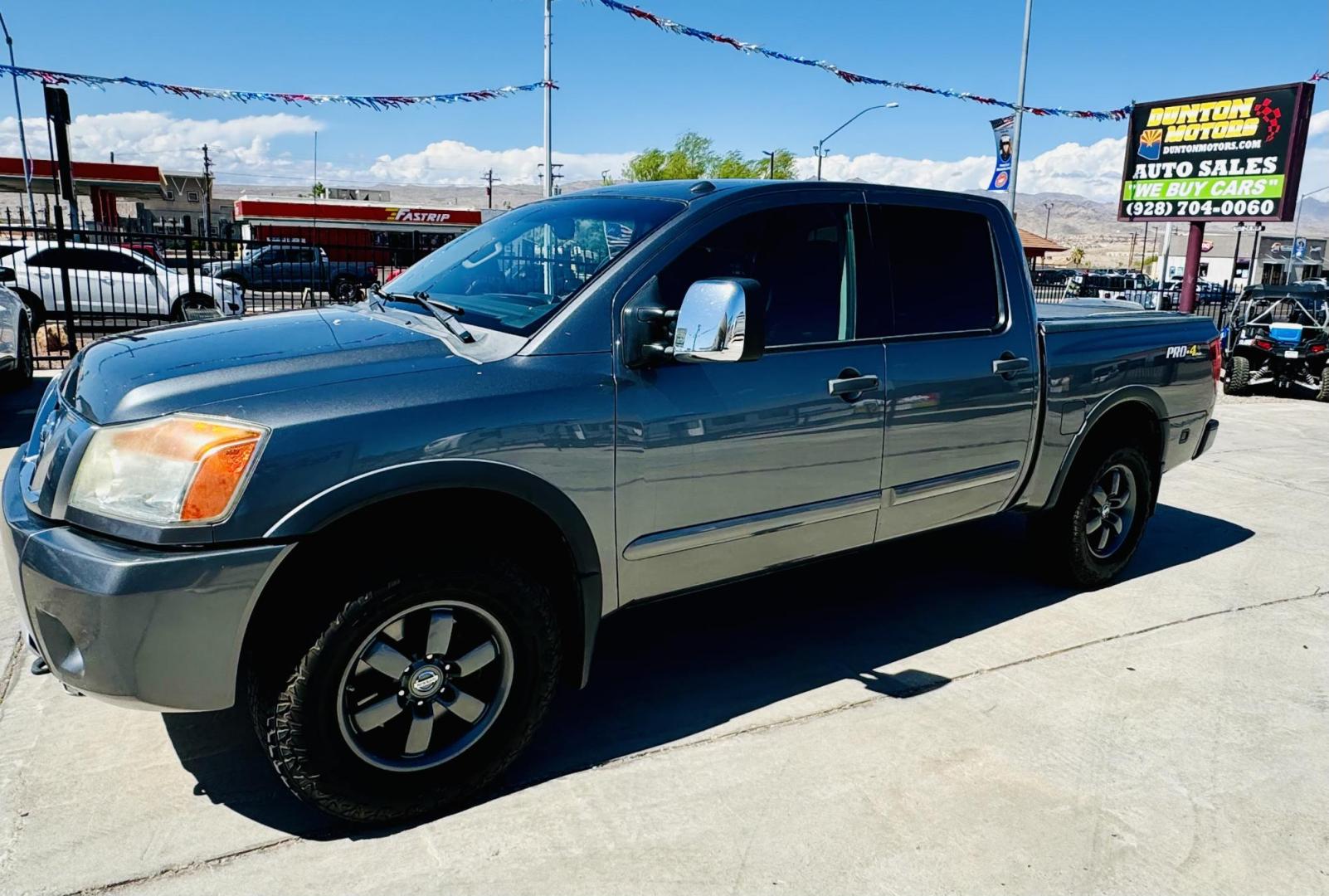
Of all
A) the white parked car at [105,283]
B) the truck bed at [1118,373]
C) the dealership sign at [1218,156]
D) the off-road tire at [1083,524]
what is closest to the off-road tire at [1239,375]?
the dealership sign at [1218,156]

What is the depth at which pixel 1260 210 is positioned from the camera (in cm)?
1596

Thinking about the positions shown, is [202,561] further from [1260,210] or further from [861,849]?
[1260,210]

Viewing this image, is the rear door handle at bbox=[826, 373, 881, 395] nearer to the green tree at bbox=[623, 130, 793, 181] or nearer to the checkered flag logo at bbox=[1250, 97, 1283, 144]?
the checkered flag logo at bbox=[1250, 97, 1283, 144]

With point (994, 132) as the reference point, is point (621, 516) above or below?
below

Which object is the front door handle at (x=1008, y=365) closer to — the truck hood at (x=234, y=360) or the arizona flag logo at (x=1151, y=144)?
the truck hood at (x=234, y=360)

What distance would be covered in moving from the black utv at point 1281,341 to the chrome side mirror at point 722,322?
44.1ft

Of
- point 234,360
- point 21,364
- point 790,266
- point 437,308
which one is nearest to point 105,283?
point 21,364

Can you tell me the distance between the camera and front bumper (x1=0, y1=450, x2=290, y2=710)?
2303 mm

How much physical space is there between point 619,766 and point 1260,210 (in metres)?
17.1

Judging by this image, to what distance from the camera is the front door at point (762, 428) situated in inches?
120

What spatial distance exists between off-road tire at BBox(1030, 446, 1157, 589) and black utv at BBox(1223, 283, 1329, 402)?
10335mm

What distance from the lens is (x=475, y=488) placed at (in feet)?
Answer: 8.80

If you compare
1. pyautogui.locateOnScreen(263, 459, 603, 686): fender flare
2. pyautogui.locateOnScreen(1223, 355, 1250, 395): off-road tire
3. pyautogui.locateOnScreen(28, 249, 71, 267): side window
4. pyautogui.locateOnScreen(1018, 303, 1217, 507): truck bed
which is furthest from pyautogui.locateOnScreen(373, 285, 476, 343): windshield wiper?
pyautogui.locateOnScreen(28, 249, 71, 267): side window

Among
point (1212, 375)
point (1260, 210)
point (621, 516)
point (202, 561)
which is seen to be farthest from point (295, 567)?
point (1260, 210)
